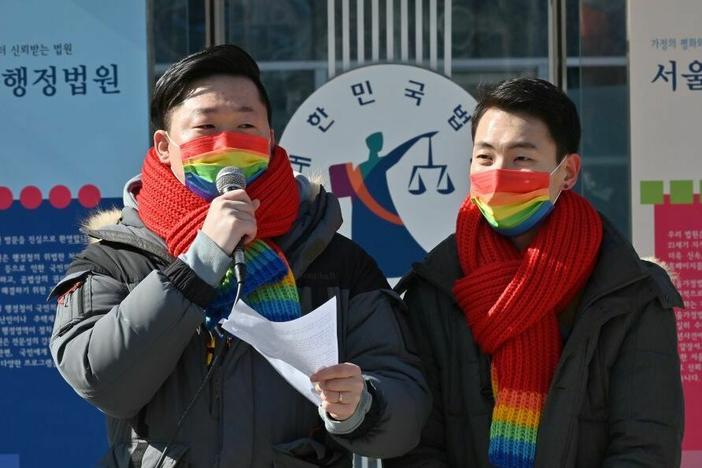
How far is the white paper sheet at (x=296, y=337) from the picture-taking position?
7.03 ft

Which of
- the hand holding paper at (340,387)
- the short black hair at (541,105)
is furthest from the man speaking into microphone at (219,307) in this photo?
the short black hair at (541,105)

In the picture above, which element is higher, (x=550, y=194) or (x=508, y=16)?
(x=508, y=16)

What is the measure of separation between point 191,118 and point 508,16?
2129 millimetres

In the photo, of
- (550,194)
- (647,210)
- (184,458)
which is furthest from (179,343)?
(647,210)

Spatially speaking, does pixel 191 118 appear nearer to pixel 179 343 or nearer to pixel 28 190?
pixel 179 343

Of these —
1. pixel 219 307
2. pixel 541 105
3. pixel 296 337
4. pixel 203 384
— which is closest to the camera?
pixel 296 337

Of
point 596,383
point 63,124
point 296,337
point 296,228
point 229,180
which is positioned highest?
point 63,124

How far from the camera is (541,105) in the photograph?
8.71ft

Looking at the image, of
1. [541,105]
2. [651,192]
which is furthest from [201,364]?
[651,192]

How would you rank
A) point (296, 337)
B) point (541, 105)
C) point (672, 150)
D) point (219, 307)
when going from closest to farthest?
point (296, 337)
point (219, 307)
point (541, 105)
point (672, 150)

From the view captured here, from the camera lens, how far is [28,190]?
4215 mm

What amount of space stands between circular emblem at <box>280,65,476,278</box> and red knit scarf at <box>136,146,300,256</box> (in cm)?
166

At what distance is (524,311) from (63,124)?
91.2 inches

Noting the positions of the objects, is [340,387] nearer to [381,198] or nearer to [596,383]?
[596,383]
